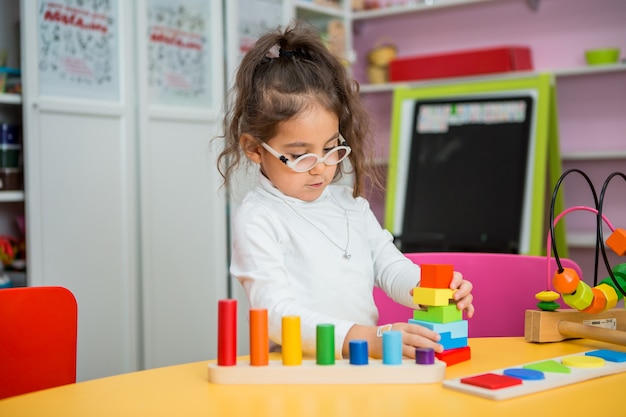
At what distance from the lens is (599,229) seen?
114 centimetres

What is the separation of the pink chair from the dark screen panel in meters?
1.59

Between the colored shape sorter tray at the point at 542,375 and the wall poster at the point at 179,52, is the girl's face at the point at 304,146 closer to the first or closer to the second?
the colored shape sorter tray at the point at 542,375

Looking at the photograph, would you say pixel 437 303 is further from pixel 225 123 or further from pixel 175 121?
pixel 175 121

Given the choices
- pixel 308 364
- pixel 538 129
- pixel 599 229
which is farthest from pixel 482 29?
pixel 308 364

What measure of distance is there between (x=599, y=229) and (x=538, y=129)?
2092 millimetres

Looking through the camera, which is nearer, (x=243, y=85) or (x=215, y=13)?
(x=243, y=85)

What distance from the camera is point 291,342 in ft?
3.15

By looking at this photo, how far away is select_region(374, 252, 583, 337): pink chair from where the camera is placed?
147cm

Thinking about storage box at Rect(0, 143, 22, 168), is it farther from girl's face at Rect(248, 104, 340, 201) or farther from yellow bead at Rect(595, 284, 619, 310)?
yellow bead at Rect(595, 284, 619, 310)

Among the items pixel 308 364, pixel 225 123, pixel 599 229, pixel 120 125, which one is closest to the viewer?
pixel 308 364

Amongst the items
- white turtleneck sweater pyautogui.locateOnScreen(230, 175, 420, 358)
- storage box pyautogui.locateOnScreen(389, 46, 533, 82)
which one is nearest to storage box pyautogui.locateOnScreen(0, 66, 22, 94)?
white turtleneck sweater pyautogui.locateOnScreen(230, 175, 420, 358)

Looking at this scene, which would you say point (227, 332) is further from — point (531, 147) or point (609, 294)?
point (531, 147)

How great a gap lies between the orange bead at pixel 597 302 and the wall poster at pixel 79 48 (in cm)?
202

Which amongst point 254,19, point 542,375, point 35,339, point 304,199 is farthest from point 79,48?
point 542,375
